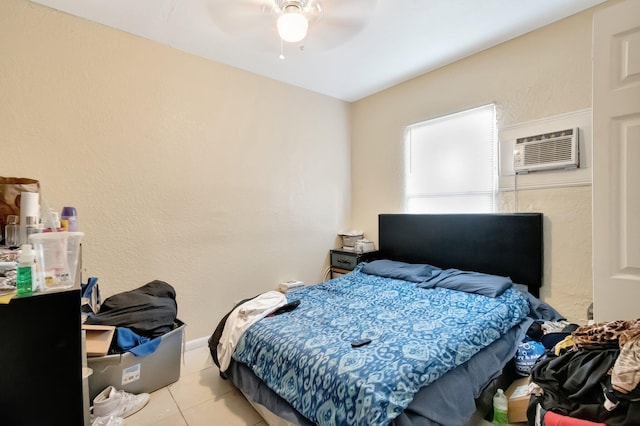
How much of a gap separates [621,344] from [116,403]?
2.50 meters

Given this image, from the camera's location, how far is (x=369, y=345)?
1593mm

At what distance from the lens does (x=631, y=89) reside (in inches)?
60.0

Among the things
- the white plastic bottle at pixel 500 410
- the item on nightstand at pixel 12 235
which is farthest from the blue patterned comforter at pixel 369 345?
the item on nightstand at pixel 12 235

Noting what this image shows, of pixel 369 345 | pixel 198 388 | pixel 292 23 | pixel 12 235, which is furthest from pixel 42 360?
pixel 292 23

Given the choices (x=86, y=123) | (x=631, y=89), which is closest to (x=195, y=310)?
(x=86, y=123)

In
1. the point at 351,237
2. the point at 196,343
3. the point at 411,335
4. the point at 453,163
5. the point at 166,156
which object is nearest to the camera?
the point at 411,335

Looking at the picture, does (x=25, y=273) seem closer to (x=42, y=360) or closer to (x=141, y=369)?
(x=42, y=360)

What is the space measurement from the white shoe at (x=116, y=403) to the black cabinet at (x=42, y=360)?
3.35ft

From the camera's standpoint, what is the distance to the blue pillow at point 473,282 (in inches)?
92.0

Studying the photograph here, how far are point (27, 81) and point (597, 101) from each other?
3.55 metres

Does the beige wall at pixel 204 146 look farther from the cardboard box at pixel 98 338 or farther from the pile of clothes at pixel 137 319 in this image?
the cardboard box at pixel 98 338

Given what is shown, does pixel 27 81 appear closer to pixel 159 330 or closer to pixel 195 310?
pixel 159 330

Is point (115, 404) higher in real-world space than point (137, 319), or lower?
lower

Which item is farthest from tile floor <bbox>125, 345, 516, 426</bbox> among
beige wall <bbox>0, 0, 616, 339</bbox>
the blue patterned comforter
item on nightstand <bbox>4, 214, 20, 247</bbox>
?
item on nightstand <bbox>4, 214, 20, 247</bbox>
